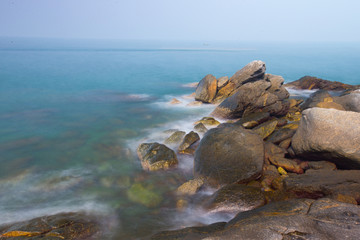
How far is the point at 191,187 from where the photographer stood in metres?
8.46

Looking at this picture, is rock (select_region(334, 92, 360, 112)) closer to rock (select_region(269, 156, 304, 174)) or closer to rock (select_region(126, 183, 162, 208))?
rock (select_region(269, 156, 304, 174))

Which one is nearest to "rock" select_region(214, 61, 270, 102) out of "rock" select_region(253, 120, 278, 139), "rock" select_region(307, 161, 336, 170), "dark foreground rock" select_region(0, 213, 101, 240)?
"rock" select_region(253, 120, 278, 139)

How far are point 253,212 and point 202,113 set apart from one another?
1233 cm

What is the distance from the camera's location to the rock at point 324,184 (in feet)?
22.3

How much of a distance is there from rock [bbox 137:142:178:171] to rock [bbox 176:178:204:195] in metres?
1.65

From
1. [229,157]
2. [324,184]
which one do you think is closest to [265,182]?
[229,157]

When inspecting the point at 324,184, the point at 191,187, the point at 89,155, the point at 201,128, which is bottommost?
the point at 89,155

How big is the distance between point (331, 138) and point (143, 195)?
6.67 m

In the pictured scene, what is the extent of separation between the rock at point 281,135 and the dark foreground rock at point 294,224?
522cm

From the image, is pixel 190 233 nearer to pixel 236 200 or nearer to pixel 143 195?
pixel 236 200

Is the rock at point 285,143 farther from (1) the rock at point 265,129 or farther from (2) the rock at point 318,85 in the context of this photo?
(2) the rock at point 318,85

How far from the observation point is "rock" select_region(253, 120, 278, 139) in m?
11.5

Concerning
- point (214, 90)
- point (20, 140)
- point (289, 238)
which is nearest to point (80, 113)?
point (20, 140)

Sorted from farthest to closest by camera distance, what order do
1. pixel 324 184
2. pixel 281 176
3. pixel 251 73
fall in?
pixel 251 73 < pixel 281 176 < pixel 324 184
